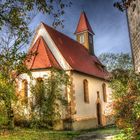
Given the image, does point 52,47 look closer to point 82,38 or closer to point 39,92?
point 39,92

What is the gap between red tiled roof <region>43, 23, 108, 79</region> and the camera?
2961cm

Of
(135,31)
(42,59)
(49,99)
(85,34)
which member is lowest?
(49,99)

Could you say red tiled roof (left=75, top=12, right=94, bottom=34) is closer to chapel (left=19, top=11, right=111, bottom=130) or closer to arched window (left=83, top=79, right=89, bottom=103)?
chapel (left=19, top=11, right=111, bottom=130)

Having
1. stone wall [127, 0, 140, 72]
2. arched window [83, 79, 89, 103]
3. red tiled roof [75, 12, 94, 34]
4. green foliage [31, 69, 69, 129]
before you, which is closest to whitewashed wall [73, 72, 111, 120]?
arched window [83, 79, 89, 103]

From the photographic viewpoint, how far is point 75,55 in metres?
32.6

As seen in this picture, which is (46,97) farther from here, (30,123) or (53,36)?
(53,36)

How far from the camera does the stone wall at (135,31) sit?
948 centimetres

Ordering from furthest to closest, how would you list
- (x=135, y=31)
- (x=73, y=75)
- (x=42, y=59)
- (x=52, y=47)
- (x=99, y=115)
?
(x=99, y=115) → (x=52, y=47) → (x=73, y=75) → (x=42, y=59) → (x=135, y=31)

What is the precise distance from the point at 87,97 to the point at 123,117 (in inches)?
789

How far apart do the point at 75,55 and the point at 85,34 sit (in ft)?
31.2

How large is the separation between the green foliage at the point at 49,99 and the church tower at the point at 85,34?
14.8 m

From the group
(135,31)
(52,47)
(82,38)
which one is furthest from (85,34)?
(135,31)

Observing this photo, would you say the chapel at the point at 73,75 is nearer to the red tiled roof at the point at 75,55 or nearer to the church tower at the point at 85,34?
the red tiled roof at the point at 75,55

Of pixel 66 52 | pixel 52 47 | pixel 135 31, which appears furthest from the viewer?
pixel 66 52
